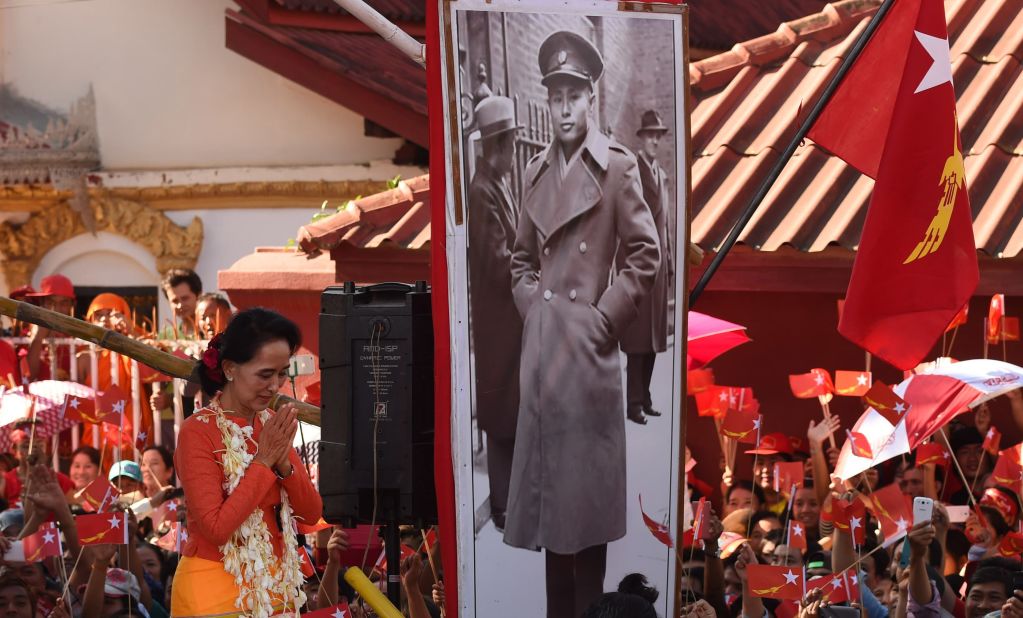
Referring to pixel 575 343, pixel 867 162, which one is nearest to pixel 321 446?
pixel 575 343

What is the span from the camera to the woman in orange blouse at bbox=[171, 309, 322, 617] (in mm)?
4863

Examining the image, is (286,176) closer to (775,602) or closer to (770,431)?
(770,431)

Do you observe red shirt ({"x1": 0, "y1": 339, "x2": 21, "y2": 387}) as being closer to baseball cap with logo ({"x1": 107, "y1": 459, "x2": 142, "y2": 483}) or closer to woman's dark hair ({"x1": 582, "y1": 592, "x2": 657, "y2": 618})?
baseball cap with logo ({"x1": 107, "y1": 459, "x2": 142, "y2": 483})

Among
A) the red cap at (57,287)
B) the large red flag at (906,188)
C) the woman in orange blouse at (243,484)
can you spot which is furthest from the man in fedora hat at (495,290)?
the red cap at (57,287)

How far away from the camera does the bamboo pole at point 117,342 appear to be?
597 cm

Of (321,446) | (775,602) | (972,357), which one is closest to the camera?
(321,446)

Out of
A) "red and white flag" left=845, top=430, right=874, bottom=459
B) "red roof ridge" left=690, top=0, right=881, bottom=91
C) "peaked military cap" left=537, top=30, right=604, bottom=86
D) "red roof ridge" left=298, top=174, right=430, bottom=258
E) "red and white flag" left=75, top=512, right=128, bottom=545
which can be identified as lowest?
"red and white flag" left=75, top=512, right=128, bottom=545

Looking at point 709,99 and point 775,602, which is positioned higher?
point 709,99

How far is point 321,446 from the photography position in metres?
5.47

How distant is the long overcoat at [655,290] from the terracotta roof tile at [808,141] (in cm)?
349

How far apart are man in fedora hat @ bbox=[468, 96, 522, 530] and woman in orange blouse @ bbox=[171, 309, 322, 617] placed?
1.87ft

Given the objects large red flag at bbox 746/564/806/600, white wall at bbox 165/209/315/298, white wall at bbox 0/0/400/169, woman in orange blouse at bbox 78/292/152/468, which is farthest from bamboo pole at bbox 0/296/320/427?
white wall at bbox 165/209/315/298

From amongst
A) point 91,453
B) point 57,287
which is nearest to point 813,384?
point 91,453

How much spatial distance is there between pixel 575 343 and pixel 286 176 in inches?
400
